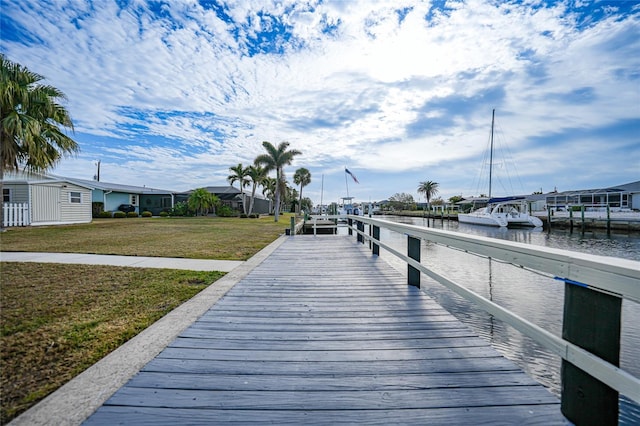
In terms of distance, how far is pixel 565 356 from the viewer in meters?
1.41

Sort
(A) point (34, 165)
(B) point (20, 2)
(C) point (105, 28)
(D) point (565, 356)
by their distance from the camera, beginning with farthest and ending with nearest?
(A) point (34, 165)
(C) point (105, 28)
(B) point (20, 2)
(D) point (565, 356)

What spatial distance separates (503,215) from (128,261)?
3259cm

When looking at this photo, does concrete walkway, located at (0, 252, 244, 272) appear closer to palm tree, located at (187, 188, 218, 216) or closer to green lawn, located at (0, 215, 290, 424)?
green lawn, located at (0, 215, 290, 424)

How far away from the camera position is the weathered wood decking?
1.63 m

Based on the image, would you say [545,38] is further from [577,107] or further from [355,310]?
[355,310]

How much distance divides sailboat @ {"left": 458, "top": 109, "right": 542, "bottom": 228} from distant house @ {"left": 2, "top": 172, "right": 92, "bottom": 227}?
36.1 meters

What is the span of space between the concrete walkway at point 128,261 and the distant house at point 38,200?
11084 mm

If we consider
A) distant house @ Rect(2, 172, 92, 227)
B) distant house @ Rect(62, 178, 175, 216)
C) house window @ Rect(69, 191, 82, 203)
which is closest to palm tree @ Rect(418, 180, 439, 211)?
distant house @ Rect(62, 178, 175, 216)

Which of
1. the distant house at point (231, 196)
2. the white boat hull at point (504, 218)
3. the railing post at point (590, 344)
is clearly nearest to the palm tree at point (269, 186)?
the distant house at point (231, 196)

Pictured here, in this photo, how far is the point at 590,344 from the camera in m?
1.32

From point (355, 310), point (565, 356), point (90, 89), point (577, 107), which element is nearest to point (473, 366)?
point (565, 356)

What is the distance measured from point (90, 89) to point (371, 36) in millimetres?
13396

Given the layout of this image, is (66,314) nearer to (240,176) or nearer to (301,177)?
(240,176)

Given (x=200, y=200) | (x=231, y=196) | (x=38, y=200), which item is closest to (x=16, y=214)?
(x=38, y=200)
